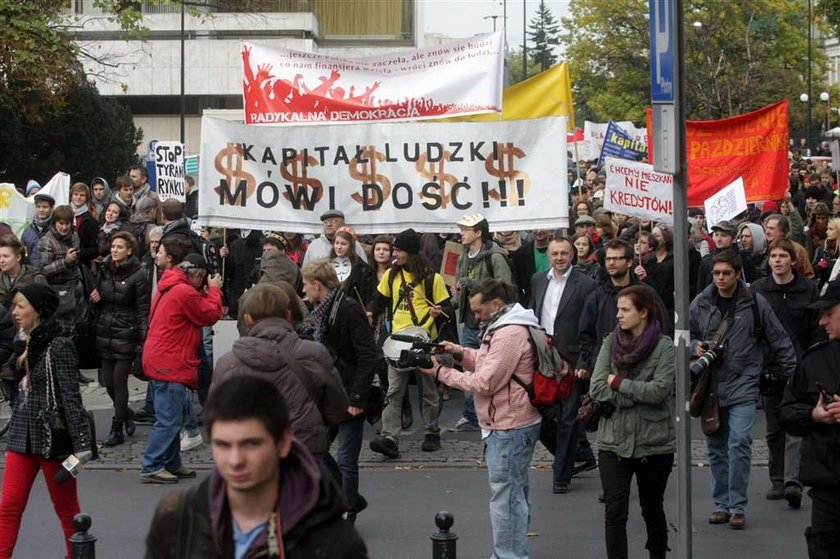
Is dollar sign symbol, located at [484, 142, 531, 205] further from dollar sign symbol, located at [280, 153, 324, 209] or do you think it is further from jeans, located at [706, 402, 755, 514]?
jeans, located at [706, 402, 755, 514]

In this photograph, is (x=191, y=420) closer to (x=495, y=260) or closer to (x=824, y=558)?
(x=495, y=260)

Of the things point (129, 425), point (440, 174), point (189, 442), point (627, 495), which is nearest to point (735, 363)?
point (627, 495)

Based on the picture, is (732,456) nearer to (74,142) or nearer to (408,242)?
(408,242)

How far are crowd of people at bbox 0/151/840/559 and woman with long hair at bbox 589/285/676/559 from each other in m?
0.01

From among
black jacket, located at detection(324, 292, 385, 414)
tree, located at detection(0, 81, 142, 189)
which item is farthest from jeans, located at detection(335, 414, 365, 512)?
tree, located at detection(0, 81, 142, 189)

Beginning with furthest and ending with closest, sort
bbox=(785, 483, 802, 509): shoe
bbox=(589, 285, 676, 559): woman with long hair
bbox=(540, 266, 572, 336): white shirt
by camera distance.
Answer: bbox=(540, 266, 572, 336): white shirt < bbox=(785, 483, 802, 509): shoe < bbox=(589, 285, 676, 559): woman with long hair

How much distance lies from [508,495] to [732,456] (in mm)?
1939

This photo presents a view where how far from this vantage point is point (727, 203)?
47.0 ft

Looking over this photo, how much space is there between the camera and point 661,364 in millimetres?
7441

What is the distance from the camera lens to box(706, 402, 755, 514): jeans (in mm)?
8688

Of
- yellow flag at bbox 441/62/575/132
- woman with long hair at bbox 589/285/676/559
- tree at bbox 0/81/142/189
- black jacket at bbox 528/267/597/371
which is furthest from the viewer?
tree at bbox 0/81/142/189

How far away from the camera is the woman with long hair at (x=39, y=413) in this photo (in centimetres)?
726

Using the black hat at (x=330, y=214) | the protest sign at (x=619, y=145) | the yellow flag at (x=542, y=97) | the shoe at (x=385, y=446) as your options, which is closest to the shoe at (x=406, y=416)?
the shoe at (x=385, y=446)

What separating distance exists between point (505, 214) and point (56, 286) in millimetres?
4282
